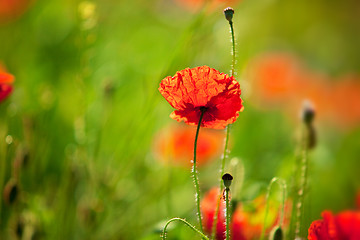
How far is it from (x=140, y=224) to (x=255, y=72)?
1276 mm

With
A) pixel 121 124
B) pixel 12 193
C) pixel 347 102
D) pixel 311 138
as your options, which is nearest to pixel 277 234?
pixel 311 138

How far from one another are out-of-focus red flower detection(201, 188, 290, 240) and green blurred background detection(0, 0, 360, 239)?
0.12ft

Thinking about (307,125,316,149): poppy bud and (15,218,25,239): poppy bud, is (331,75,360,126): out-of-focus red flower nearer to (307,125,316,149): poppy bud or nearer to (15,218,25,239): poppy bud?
(307,125,316,149): poppy bud

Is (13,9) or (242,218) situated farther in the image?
(13,9)

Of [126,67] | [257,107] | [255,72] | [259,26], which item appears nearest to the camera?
[126,67]

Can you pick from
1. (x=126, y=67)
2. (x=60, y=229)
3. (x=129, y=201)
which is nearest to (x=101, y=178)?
(x=129, y=201)

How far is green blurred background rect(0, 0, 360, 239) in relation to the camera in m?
1.00

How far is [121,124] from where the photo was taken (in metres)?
1.65

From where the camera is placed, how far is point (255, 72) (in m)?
2.29

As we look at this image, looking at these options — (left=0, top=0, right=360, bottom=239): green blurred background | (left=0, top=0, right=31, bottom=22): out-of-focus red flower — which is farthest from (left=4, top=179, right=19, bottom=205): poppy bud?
(left=0, top=0, right=31, bottom=22): out-of-focus red flower

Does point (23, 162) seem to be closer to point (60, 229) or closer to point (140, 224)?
point (60, 229)

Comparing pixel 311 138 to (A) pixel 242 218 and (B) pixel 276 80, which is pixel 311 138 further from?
(B) pixel 276 80

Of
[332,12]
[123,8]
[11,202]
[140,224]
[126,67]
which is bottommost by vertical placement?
[11,202]

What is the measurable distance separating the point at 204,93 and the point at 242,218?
36 cm
